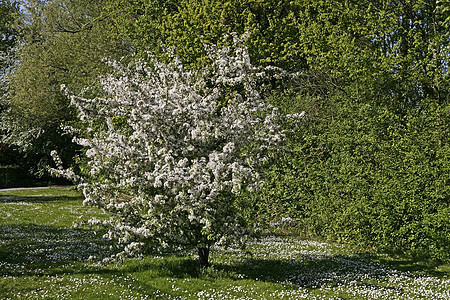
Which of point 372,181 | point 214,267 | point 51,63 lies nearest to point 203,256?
point 214,267

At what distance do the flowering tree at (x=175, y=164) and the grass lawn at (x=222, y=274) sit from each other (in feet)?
2.57

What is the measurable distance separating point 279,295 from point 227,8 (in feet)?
58.0

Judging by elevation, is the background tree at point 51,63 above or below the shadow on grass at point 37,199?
above

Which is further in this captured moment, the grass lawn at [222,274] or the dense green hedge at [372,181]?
the dense green hedge at [372,181]

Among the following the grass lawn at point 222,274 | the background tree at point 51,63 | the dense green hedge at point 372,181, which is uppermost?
the background tree at point 51,63

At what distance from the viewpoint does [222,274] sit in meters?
9.37

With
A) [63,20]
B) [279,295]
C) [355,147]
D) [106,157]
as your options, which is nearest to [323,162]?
[355,147]

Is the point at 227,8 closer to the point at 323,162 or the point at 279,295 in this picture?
the point at 323,162

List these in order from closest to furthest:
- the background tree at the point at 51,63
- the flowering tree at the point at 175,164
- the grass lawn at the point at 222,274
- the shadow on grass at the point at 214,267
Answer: the grass lawn at the point at 222,274
the flowering tree at the point at 175,164
the shadow on grass at the point at 214,267
the background tree at the point at 51,63

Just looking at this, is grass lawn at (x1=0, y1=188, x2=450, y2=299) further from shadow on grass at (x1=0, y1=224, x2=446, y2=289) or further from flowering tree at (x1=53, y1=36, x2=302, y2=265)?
flowering tree at (x1=53, y1=36, x2=302, y2=265)

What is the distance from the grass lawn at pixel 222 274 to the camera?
323 inches

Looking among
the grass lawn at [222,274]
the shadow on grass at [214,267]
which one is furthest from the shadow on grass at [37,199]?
the shadow on grass at [214,267]

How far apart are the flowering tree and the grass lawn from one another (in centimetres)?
78

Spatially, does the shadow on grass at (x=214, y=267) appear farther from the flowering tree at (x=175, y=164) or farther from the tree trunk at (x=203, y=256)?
the flowering tree at (x=175, y=164)
